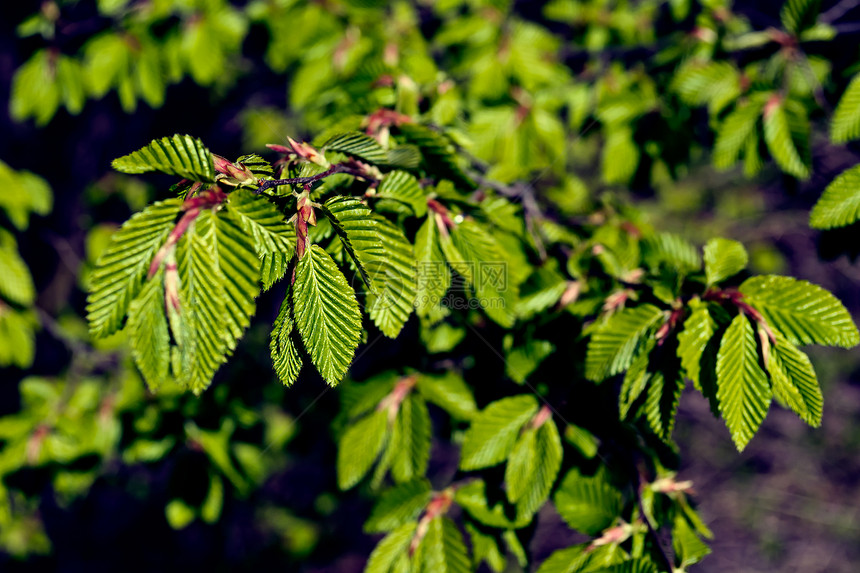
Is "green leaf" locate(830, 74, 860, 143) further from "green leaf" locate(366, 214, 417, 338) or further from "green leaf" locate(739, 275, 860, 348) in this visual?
"green leaf" locate(366, 214, 417, 338)

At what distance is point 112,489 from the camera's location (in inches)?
121

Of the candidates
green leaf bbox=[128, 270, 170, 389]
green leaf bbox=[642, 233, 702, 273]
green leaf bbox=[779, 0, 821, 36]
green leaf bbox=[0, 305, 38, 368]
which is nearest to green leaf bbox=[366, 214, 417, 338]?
green leaf bbox=[128, 270, 170, 389]

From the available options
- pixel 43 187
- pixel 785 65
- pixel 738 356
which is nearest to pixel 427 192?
pixel 738 356

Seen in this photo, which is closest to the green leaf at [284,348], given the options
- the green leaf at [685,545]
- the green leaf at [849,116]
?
the green leaf at [685,545]

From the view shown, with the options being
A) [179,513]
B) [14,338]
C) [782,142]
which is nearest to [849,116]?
[782,142]

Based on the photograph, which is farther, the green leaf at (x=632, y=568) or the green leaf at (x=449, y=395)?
the green leaf at (x=449, y=395)

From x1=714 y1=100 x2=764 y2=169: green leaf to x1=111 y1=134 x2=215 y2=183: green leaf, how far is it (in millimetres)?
1233

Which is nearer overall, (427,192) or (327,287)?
(327,287)

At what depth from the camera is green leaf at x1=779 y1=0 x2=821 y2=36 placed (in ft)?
3.80

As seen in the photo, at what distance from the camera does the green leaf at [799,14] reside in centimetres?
116

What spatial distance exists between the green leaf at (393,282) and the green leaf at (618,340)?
1.11ft

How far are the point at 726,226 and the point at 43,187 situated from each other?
4.12 meters

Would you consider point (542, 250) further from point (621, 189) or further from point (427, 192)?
point (621, 189)

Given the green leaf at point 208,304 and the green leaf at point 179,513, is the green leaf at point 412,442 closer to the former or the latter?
the green leaf at point 208,304
